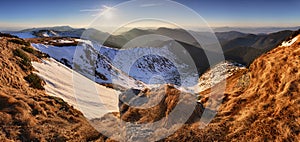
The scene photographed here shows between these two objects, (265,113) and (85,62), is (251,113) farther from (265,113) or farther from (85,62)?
(85,62)

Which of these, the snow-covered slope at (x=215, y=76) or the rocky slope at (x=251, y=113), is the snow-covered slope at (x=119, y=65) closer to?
the snow-covered slope at (x=215, y=76)

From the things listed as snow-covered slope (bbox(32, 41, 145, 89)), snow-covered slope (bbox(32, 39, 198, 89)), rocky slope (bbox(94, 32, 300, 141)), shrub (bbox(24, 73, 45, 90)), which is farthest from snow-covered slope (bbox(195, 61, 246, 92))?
rocky slope (bbox(94, 32, 300, 141))

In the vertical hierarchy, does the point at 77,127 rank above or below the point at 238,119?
below

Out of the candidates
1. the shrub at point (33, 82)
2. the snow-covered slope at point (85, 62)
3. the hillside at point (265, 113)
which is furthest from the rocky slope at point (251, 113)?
the snow-covered slope at point (85, 62)

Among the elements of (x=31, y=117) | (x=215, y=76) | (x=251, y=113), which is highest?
(x=251, y=113)

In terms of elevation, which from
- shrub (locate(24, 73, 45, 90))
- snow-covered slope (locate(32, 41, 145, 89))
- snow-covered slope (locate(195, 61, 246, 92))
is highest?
shrub (locate(24, 73, 45, 90))

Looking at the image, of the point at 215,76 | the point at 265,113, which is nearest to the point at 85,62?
the point at 215,76

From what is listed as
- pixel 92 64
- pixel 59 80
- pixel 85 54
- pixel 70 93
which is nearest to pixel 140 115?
pixel 70 93

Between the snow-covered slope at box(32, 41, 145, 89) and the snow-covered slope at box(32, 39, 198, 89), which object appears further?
the snow-covered slope at box(32, 39, 198, 89)

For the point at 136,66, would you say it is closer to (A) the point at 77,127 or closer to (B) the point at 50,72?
(B) the point at 50,72

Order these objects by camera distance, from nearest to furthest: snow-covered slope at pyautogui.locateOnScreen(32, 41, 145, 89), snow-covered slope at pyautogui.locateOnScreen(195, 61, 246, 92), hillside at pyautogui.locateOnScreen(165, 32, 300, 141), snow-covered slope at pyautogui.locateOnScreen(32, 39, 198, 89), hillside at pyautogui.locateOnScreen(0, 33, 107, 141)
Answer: hillside at pyautogui.locateOnScreen(165, 32, 300, 141) < hillside at pyautogui.locateOnScreen(0, 33, 107, 141) < snow-covered slope at pyautogui.locateOnScreen(32, 41, 145, 89) < snow-covered slope at pyautogui.locateOnScreen(32, 39, 198, 89) < snow-covered slope at pyautogui.locateOnScreen(195, 61, 246, 92)

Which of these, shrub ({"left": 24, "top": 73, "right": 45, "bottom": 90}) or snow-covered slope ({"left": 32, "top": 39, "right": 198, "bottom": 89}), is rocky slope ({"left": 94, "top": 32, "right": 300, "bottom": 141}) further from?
snow-covered slope ({"left": 32, "top": 39, "right": 198, "bottom": 89})
